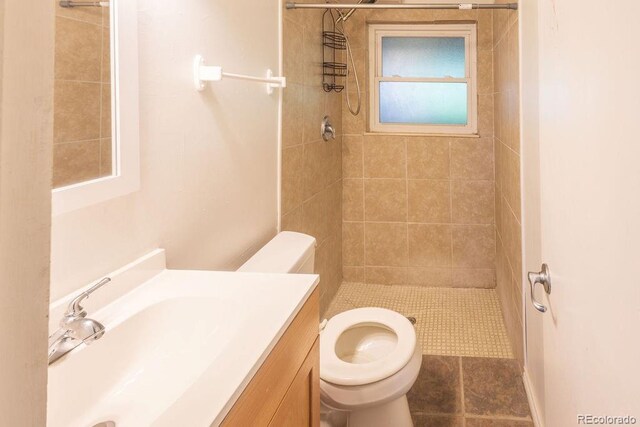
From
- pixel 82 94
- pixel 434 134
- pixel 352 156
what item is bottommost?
pixel 82 94

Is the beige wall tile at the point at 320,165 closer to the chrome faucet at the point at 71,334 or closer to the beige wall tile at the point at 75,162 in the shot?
the beige wall tile at the point at 75,162

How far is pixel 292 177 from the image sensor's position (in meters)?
2.44

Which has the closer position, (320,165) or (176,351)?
(176,351)

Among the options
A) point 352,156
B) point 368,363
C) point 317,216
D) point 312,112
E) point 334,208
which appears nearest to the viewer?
point 368,363

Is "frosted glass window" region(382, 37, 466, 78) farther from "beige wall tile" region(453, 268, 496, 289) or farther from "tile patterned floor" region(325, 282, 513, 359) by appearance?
"tile patterned floor" region(325, 282, 513, 359)

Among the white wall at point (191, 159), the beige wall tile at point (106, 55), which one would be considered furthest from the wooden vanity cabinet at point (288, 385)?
the beige wall tile at point (106, 55)

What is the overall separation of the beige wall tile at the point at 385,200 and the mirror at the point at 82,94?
274cm

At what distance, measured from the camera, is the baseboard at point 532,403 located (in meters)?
1.97

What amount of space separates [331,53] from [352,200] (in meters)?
1.07

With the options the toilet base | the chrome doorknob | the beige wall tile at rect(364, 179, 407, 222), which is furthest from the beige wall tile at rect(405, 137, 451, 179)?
→ the chrome doorknob

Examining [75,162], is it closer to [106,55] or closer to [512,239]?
[106,55]

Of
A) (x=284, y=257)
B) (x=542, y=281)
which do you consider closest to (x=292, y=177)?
(x=284, y=257)

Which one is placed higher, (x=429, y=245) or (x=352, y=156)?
(x=352, y=156)

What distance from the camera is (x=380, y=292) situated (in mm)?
3641
